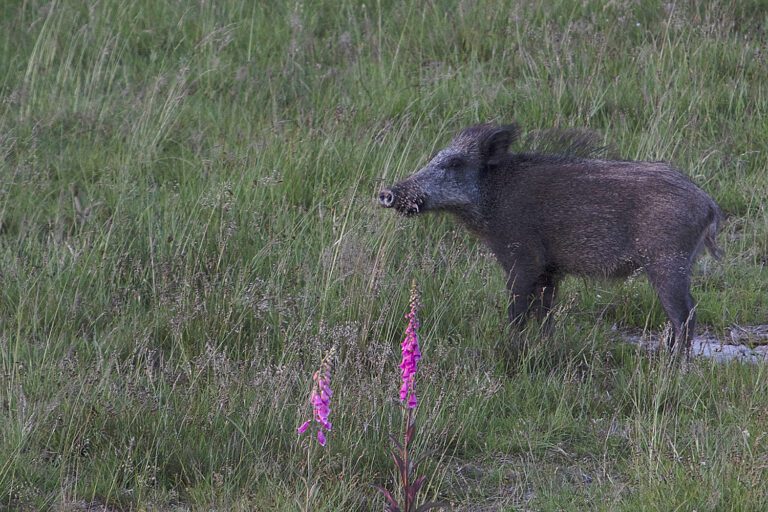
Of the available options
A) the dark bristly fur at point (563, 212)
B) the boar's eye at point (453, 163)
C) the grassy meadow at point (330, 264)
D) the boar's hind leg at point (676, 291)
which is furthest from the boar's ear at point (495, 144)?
the boar's hind leg at point (676, 291)

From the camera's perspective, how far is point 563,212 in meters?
6.01

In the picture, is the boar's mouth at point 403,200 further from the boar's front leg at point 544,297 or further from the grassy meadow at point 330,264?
the boar's front leg at point 544,297

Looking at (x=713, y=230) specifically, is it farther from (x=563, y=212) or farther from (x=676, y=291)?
(x=563, y=212)

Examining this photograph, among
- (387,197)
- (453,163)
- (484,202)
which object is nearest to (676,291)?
(484,202)

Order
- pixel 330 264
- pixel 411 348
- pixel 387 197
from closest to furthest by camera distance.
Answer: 1. pixel 411 348
2. pixel 387 197
3. pixel 330 264

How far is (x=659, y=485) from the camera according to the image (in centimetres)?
426

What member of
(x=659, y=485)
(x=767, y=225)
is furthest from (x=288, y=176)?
(x=659, y=485)

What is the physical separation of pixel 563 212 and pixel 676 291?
2.35ft

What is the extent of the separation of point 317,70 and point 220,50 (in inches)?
30.3

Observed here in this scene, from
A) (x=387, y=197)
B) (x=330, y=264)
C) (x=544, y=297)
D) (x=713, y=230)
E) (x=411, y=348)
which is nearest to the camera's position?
(x=411, y=348)

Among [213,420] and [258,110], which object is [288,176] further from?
[213,420]

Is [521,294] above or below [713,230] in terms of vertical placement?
below

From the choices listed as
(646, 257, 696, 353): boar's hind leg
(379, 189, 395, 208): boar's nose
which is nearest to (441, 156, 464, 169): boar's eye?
(379, 189, 395, 208): boar's nose

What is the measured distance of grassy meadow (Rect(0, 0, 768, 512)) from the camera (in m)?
4.64
